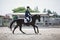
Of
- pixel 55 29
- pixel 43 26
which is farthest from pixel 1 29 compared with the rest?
pixel 55 29

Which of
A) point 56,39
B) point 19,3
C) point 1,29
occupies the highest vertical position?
point 19,3

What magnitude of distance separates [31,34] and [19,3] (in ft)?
2.18

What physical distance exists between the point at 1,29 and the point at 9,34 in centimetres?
19

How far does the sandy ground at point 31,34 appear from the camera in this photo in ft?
11.6

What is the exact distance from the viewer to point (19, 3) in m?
3.59

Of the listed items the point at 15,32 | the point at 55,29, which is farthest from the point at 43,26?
the point at 15,32

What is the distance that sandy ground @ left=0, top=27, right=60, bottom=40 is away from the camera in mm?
3540

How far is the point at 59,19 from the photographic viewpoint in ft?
12.0

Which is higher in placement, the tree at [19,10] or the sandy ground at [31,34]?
the tree at [19,10]

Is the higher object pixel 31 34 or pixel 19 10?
pixel 19 10

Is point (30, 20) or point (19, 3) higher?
point (19, 3)

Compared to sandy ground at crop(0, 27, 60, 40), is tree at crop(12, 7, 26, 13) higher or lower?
higher

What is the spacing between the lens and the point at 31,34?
358 centimetres

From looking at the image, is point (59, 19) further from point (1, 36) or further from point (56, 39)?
point (1, 36)
